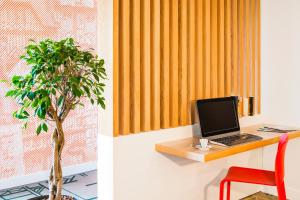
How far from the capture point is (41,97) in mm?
1917

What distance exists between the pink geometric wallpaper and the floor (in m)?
0.19

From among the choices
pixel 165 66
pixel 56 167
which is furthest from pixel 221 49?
pixel 56 167

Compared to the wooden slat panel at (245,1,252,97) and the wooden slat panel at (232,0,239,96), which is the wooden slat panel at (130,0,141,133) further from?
the wooden slat panel at (245,1,252,97)

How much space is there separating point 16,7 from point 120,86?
2.13 m

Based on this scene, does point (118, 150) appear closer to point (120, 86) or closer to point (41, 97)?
point (120, 86)

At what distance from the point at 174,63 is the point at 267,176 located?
1169 millimetres

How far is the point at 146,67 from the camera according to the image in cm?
262

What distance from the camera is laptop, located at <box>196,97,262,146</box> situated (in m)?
2.88

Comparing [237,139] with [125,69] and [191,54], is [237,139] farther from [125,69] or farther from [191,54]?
[125,69]

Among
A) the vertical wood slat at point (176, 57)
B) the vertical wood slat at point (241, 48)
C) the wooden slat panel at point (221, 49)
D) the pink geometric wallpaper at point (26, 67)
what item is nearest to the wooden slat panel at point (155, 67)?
the vertical wood slat at point (176, 57)

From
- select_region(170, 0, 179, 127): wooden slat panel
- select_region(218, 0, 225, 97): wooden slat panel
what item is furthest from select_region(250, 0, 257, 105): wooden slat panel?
select_region(170, 0, 179, 127): wooden slat panel

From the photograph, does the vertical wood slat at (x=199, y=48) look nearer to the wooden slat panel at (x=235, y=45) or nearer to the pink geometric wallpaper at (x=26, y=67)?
the wooden slat panel at (x=235, y=45)

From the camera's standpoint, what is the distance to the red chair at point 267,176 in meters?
2.53

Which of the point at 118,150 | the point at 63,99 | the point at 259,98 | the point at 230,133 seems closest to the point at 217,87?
the point at 230,133
